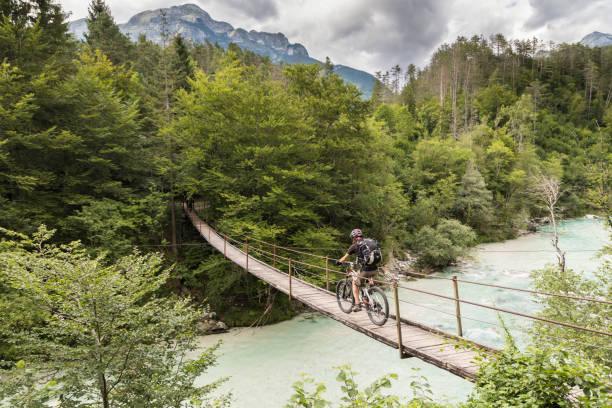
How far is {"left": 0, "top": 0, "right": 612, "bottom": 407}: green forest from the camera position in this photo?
385 cm

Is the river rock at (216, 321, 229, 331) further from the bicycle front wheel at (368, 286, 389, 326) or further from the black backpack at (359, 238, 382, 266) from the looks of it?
the black backpack at (359, 238, 382, 266)

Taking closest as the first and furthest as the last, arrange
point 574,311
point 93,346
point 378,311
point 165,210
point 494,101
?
point 93,346, point 378,311, point 574,311, point 165,210, point 494,101

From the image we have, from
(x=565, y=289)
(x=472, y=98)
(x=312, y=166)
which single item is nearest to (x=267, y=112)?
(x=312, y=166)

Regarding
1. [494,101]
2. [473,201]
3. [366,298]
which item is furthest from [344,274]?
[494,101]

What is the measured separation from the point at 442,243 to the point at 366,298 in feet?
44.3

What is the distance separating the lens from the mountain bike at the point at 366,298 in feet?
14.5

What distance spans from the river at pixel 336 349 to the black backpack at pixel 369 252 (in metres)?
0.79

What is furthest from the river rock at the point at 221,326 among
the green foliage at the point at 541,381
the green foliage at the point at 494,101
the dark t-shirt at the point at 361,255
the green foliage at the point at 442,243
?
the green foliage at the point at 494,101

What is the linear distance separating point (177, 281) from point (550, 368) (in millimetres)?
11549

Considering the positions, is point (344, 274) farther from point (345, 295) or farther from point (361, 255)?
point (361, 255)

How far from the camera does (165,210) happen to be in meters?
12.3

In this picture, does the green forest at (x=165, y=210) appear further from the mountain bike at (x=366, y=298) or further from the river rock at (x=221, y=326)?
the mountain bike at (x=366, y=298)

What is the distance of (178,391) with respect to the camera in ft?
13.2

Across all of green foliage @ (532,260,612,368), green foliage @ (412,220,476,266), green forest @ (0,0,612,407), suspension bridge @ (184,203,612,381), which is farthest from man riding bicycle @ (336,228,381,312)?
green foliage @ (412,220,476,266)
